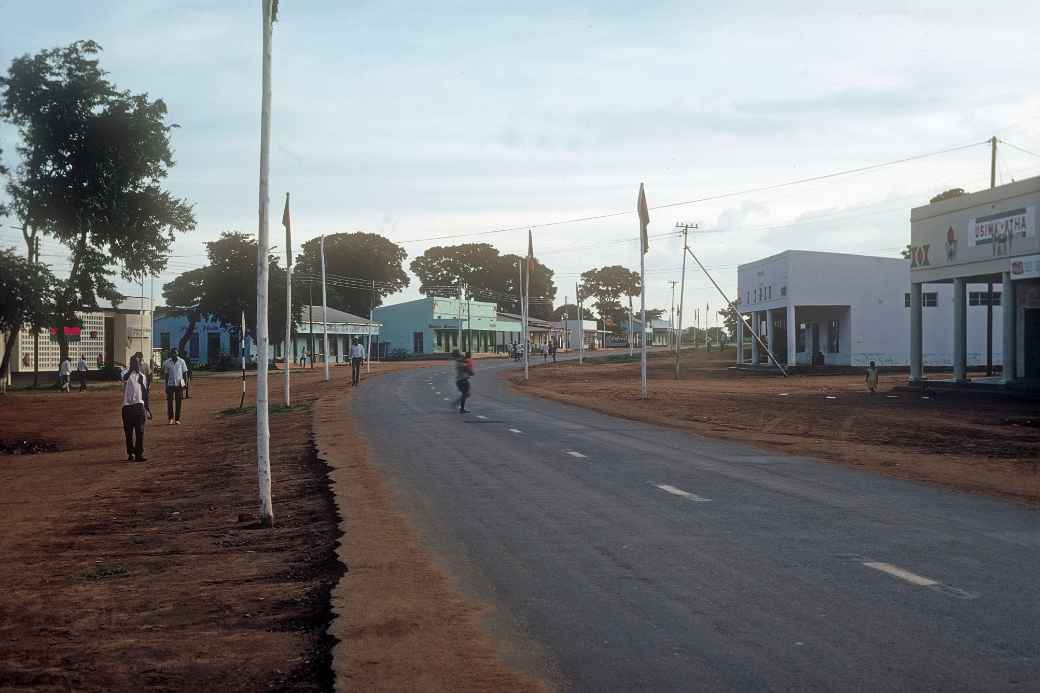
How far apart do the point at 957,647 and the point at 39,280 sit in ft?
150

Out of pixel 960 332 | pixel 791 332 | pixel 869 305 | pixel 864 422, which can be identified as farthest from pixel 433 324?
pixel 864 422

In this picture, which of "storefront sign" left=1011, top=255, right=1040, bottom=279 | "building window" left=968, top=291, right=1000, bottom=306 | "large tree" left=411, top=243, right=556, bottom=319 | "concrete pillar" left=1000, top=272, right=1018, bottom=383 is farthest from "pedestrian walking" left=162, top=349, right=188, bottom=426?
"large tree" left=411, top=243, right=556, bottom=319

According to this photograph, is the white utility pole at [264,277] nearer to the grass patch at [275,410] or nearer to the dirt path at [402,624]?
the dirt path at [402,624]

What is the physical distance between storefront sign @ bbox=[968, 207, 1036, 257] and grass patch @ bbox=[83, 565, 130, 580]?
1324 inches

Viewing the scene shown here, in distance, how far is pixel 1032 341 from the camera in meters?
41.9

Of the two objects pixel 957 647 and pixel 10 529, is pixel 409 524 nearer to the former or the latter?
pixel 10 529

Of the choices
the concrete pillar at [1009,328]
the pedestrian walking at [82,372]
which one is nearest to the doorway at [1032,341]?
the concrete pillar at [1009,328]

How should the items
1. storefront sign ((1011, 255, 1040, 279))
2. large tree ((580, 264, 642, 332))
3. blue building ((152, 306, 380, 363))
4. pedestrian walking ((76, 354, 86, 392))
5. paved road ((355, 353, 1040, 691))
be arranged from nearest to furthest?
paved road ((355, 353, 1040, 691)) < storefront sign ((1011, 255, 1040, 279)) < pedestrian walking ((76, 354, 86, 392)) < blue building ((152, 306, 380, 363)) < large tree ((580, 264, 642, 332))

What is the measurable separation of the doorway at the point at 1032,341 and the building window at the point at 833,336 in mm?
22919

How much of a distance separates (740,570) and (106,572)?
5471 millimetres

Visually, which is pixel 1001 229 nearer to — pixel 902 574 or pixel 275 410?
pixel 275 410

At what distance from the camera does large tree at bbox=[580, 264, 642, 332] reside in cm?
16812

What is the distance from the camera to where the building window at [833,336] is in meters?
65.8

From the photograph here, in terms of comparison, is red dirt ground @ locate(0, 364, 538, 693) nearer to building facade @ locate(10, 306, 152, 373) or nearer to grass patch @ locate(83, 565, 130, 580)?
grass patch @ locate(83, 565, 130, 580)
